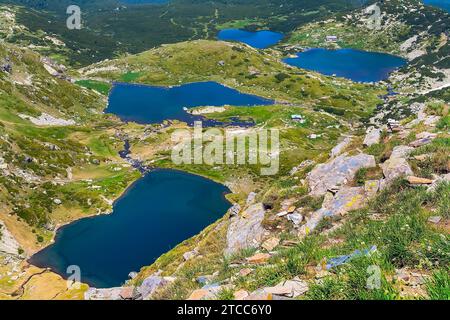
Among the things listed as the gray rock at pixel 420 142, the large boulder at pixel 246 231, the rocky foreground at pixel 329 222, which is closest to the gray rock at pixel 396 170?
the rocky foreground at pixel 329 222

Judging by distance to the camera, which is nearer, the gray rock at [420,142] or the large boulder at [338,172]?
the gray rock at [420,142]

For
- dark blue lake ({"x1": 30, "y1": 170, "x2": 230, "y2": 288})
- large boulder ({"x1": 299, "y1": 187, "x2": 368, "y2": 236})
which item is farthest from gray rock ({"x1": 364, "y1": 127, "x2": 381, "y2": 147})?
dark blue lake ({"x1": 30, "y1": 170, "x2": 230, "y2": 288})

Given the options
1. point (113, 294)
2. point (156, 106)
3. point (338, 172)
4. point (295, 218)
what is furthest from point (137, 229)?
point (156, 106)

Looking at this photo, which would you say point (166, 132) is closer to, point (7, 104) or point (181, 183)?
point (181, 183)

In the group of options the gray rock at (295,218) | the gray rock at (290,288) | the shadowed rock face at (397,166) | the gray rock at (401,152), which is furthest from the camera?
the gray rock at (295,218)

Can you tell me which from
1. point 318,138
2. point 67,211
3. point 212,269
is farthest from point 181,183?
point 212,269

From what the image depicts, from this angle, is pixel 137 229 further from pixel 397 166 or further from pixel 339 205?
pixel 397 166

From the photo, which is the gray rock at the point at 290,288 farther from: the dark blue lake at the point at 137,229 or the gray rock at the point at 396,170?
the dark blue lake at the point at 137,229
